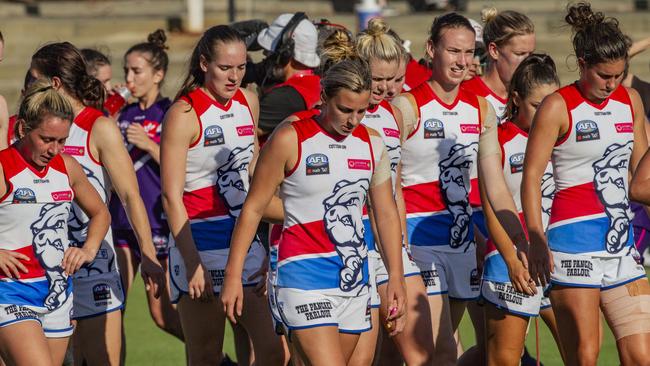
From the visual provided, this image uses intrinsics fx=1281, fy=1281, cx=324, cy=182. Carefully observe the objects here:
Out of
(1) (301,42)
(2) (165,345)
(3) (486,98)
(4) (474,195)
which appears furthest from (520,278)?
(2) (165,345)

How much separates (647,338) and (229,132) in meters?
2.18

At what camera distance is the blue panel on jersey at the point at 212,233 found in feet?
20.6

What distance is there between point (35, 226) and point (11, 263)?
21 cm

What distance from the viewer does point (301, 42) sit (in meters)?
7.00

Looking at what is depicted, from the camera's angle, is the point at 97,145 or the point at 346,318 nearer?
the point at 346,318

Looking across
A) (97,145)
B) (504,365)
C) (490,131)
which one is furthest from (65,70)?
(504,365)

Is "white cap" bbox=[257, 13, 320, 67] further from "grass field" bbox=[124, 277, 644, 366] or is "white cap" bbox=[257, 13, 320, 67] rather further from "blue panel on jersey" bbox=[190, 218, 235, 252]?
"grass field" bbox=[124, 277, 644, 366]

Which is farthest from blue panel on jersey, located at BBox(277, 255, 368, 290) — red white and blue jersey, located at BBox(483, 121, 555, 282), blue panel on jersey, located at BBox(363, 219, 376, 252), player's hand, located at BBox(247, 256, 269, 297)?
red white and blue jersey, located at BBox(483, 121, 555, 282)

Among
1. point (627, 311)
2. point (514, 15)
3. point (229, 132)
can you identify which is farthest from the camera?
point (514, 15)

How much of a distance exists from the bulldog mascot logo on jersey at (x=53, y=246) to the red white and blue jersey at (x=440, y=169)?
1740 millimetres

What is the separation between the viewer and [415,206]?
6.47 meters

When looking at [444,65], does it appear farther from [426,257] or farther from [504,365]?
[504,365]

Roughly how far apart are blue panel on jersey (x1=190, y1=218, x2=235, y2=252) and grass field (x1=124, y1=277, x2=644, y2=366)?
6.62 ft

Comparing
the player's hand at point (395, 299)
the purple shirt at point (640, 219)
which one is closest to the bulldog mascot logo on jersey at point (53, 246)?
the player's hand at point (395, 299)
